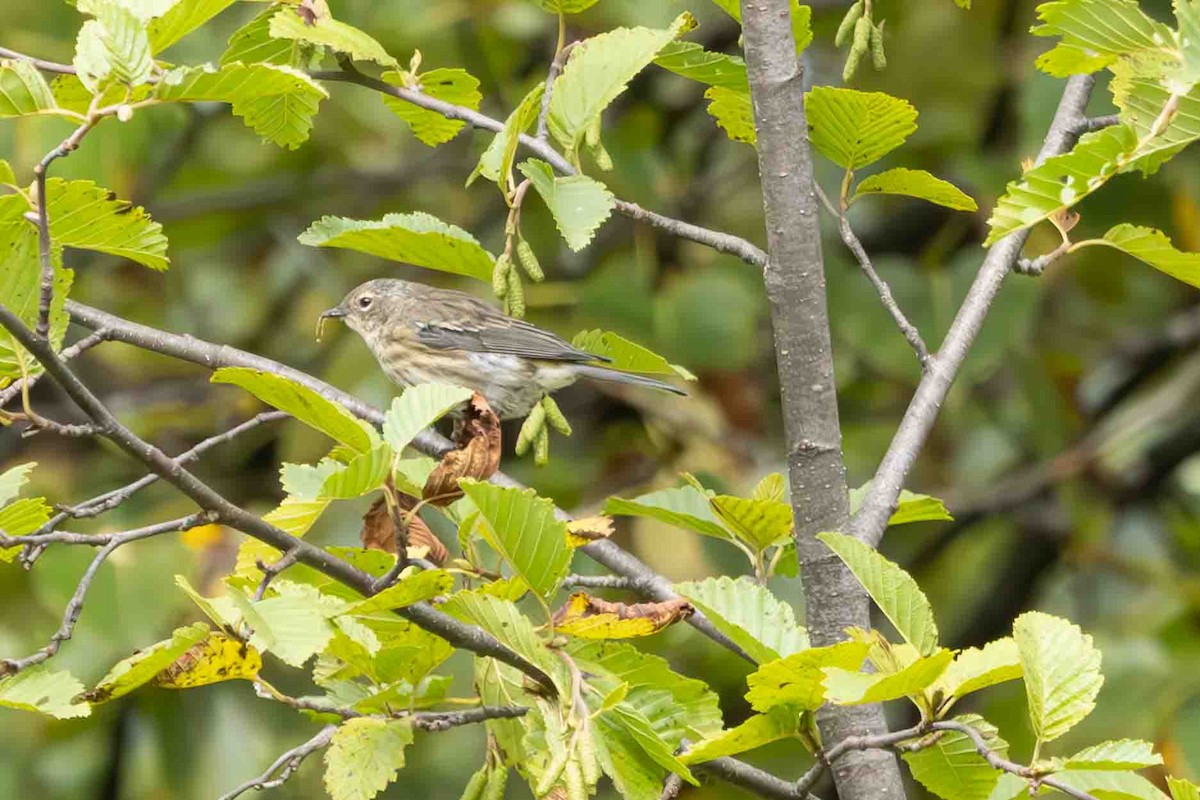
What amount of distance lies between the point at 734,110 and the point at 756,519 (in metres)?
0.80

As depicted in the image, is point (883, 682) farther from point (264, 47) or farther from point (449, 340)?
point (449, 340)

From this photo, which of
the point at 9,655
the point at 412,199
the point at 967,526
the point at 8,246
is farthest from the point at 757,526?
the point at 412,199

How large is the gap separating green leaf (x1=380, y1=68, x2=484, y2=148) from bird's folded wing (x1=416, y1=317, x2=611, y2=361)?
2.40m

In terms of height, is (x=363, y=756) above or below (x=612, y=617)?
below

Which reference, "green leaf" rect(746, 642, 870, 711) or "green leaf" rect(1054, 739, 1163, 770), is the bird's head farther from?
"green leaf" rect(1054, 739, 1163, 770)

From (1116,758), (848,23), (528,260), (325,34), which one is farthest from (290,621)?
(848,23)

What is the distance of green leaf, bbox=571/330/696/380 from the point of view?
294 cm

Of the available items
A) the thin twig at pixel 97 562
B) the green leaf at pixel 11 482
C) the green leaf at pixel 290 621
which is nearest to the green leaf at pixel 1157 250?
the green leaf at pixel 290 621

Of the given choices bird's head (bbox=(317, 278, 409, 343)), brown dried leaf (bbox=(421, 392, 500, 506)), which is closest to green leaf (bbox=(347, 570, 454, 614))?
brown dried leaf (bbox=(421, 392, 500, 506))

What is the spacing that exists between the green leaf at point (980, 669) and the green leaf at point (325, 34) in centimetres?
144

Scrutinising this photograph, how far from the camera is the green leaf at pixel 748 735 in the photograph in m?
2.02

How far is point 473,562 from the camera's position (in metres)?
2.40

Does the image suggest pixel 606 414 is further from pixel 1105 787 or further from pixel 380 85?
pixel 1105 787

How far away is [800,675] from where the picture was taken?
1.98 meters
